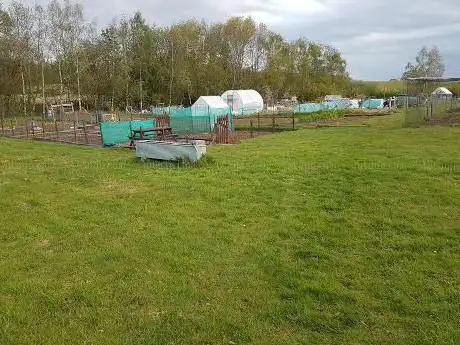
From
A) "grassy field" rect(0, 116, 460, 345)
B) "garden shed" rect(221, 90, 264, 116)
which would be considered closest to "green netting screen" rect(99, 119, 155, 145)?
"grassy field" rect(0, 116, 460, 345)

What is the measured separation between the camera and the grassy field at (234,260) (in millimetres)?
3545

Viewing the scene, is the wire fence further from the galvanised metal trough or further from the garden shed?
the garden shed

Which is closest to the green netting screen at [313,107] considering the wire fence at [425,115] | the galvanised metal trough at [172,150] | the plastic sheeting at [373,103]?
the plastic sheeting at [373,103]

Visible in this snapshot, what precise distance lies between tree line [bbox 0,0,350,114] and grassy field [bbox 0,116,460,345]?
161 feet

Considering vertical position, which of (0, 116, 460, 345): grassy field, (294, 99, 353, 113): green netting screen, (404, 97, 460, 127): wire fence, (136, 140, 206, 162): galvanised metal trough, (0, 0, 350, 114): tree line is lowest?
(0, 116, 460, 345): grassy field

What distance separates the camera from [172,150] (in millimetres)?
12188

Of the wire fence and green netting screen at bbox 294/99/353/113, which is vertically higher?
green netting screen at bbox 294/99/353/113

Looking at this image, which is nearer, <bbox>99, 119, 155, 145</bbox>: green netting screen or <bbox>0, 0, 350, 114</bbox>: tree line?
<bbox>99, 119, 155, 145</bbox>: green netting screen

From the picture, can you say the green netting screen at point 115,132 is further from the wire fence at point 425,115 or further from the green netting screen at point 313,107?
the green netting screen at point 313,107

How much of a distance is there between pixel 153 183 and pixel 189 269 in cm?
493

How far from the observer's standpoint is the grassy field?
3545 mm

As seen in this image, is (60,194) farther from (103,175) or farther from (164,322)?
(164,322)

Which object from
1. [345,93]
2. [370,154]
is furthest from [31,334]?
[345,93]

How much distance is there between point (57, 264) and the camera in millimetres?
4883
